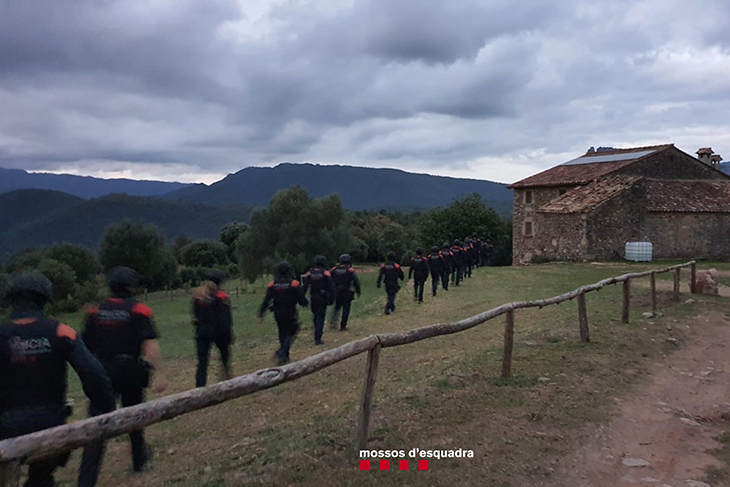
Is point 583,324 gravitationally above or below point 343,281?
below

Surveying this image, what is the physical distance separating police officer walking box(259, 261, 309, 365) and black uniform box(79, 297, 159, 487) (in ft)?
13.4

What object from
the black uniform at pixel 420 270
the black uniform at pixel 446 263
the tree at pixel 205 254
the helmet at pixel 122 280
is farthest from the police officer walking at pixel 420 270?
the tree at pixel 205 254

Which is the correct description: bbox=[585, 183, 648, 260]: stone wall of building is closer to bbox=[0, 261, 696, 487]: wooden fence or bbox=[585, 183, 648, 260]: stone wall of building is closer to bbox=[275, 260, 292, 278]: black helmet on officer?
bbox=[275, 260, 292, 278]: black helmet on officer

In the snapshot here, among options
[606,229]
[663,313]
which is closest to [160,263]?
[606,229]

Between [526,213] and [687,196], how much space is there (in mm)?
9849

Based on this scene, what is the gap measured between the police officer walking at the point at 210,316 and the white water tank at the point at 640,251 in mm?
26563

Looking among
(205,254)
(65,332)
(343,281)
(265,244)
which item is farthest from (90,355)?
(205,254)

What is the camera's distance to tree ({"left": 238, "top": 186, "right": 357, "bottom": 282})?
43.4m

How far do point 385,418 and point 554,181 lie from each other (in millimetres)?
33816

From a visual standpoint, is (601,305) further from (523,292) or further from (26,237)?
(26,237)

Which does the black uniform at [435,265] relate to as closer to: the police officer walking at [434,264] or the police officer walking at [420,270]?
the police officer walking at [434,264]

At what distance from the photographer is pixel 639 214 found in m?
29.8

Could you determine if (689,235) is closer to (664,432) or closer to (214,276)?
(664,432)

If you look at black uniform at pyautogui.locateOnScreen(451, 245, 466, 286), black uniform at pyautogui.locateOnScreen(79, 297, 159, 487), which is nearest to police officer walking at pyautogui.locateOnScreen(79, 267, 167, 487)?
black uniform at pyautogui.locateOnScreen(79, 297, 159, 487)
